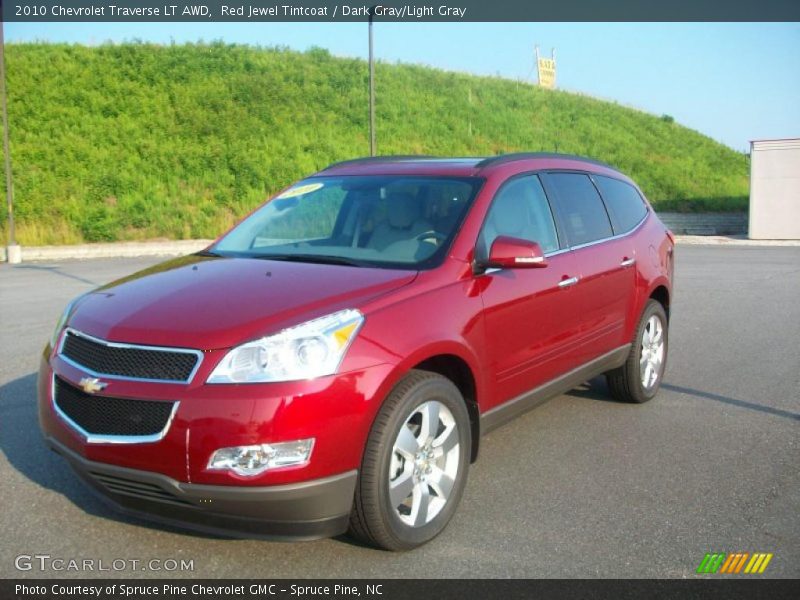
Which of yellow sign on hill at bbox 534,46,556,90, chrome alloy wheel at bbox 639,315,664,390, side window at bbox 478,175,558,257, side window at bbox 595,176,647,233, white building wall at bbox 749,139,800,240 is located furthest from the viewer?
yellow sign on hill at bbox 534,46,556,90

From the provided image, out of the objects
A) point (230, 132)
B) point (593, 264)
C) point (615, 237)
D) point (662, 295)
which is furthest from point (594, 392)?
point (230, 132)

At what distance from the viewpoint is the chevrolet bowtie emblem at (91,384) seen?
3318 millimetres

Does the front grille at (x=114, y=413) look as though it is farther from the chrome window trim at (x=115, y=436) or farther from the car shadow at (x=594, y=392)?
the car shadow at (x=594, y=392)

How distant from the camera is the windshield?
14.0 ft

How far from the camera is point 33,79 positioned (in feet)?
120

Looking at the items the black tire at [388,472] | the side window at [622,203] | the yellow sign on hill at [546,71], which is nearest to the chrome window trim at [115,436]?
the black tire at [388,472]

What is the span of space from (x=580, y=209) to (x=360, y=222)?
1.67m

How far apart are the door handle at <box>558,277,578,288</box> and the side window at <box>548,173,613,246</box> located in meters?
0.29

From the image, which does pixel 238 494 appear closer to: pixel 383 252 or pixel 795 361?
pixel 383 252

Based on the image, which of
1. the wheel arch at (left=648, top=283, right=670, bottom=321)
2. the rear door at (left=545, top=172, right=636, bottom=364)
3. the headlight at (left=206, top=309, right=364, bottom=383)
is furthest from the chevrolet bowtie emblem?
the wheel arch at (left=648, top=283, right=670, bottom=321)

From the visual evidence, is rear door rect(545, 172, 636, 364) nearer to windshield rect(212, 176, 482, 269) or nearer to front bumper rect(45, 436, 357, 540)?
windshield rect(212, 176, 482, 269)

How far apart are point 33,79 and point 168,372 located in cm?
3852

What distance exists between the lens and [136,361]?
329 centimetres

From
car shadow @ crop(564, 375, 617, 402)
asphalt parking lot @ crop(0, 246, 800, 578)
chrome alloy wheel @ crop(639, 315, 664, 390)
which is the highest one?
chrome alloy wheel @ crop(639, 315, 664, 390)
